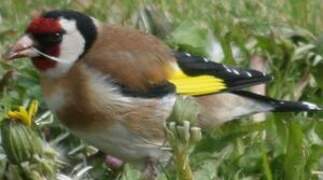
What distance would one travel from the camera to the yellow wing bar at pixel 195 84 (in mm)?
4344

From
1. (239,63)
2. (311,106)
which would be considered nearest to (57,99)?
(311,106)

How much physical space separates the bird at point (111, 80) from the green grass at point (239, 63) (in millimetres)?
220

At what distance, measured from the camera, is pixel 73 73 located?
4160 mm

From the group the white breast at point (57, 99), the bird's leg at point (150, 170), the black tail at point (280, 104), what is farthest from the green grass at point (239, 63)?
the white breast at point (57, 99)

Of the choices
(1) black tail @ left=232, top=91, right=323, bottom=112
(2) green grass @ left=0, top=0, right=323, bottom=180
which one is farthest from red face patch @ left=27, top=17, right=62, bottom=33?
(1) black tail @ left=232, top=91, right=323, bottom=112

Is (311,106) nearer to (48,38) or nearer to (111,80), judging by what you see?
(111,80)

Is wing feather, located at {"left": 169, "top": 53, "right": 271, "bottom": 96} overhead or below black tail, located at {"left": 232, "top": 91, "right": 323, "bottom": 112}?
overhead

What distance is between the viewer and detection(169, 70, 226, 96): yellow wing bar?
4344 millimetres

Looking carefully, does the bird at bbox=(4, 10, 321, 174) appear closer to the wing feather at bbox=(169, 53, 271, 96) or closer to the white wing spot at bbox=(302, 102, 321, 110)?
the wing feather at bbox=(169, 53, 271, 96)

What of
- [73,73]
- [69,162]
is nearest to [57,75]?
[73,73]

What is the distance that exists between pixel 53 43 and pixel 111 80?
0.27m

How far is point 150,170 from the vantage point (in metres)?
4.18

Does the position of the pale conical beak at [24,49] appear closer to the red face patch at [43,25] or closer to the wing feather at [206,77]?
the red face patch at [43,25]

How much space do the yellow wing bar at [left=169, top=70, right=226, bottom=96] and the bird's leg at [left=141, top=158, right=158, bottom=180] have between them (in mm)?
278
